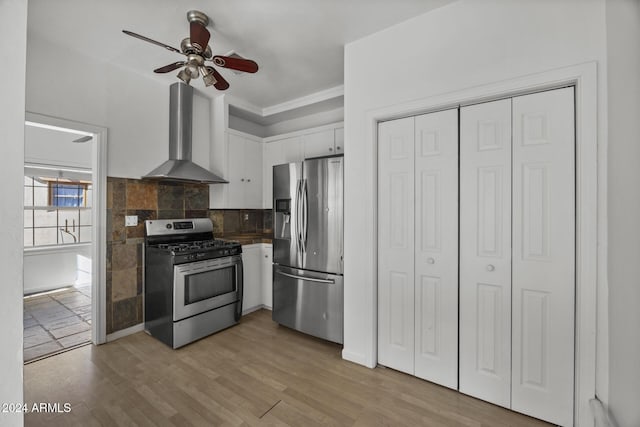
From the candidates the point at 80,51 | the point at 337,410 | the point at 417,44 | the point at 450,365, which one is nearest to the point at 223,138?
the point at 80,51

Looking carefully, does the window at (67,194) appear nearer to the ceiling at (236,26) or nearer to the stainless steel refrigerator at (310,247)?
the ceiling at (236,26)

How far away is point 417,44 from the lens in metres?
2.07

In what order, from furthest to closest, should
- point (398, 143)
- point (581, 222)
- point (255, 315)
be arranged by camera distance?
point (255, 315) → point (398, 143) → point (581, 222)

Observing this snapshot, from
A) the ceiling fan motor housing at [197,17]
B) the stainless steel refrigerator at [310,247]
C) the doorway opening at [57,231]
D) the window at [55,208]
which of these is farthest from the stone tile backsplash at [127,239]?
the window at [55,208]

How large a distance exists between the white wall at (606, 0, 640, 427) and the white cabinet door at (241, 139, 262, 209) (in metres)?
3.46

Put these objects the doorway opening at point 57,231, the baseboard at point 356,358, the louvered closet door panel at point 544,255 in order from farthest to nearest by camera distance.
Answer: the doorway opening at point 57,231 → the baseboard at point 356,358 → the louvered closet door panel at point 544,255

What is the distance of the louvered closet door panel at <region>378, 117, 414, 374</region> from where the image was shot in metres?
2.16

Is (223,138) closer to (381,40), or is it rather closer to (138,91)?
(138,91)

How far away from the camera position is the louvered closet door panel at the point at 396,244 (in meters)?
2.16

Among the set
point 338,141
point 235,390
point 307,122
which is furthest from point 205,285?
point 307,122

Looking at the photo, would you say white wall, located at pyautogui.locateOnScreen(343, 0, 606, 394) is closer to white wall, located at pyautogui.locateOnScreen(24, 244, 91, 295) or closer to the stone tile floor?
the stone tile floor

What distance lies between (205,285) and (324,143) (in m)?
2.18

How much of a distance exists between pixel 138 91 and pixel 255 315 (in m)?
2.92

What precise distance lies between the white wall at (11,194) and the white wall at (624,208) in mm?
1711
